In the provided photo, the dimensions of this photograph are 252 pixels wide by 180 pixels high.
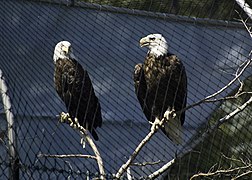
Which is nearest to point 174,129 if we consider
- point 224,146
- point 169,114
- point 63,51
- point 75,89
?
point 169,114

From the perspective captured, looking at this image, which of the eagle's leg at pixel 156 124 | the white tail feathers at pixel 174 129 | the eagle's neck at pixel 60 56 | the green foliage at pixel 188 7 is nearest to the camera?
the eagle's leg at pixel 156 124

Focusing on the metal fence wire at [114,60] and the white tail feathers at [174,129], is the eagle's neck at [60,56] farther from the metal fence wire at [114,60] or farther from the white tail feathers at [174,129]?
the white tail feathers at [174,129]

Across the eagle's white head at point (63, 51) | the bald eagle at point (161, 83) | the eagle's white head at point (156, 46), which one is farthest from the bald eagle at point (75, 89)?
the eagle's white head at point (156, 46)

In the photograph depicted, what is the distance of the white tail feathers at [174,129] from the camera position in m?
4.17

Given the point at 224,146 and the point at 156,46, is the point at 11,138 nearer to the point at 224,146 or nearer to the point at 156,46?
the point at 156,46

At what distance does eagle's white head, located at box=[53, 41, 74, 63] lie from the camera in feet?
13.9

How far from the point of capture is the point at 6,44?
4.31 metres

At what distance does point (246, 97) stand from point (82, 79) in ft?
5.05

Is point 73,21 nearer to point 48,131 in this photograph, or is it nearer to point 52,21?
point 52,21

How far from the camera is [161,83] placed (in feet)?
13.3

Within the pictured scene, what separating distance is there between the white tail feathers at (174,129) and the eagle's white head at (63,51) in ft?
2.41

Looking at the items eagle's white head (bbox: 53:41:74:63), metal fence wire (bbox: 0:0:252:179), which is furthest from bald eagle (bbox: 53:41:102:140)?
metal fence wire (bbox: 0:0:252:179)

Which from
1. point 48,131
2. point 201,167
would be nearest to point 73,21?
point 48,131

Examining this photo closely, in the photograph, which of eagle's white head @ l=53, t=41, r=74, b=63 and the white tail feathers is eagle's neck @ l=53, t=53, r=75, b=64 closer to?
eagle's white head @ l=53, t=41, r=74, b=63
